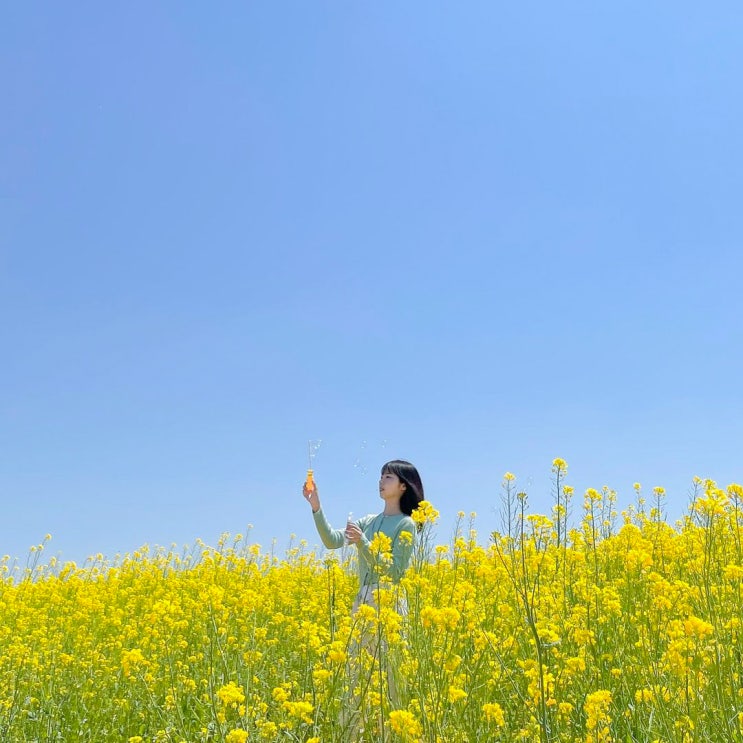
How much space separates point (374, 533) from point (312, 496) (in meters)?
0.64

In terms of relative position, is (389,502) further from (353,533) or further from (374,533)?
(353,533)

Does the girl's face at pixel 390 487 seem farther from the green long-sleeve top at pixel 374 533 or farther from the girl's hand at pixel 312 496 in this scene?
the girl's hand at pixel 312 496

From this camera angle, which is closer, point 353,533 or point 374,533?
point 353,533

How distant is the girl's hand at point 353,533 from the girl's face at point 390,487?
0.58m

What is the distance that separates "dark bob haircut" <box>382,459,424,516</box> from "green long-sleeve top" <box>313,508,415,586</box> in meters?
0.09

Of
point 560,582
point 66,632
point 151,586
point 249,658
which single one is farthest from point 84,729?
point 151,586

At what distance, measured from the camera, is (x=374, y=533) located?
4438 mm

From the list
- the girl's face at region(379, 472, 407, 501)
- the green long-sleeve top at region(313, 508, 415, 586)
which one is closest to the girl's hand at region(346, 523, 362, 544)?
the green long-sleeve top at region(313, 508, 415, 586)

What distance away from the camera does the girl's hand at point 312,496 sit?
15.9 ft

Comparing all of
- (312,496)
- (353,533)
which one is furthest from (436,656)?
(312,496)

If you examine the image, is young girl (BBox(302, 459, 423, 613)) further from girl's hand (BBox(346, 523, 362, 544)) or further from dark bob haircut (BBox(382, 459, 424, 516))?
girl's hand (BBox(346, 523, 362, 544))

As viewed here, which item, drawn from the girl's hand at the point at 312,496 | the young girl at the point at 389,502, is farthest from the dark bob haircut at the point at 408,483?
the girl's hand at the point at 312,496

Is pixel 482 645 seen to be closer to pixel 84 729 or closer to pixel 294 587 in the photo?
pixel 84 729

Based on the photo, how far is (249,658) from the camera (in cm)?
356
